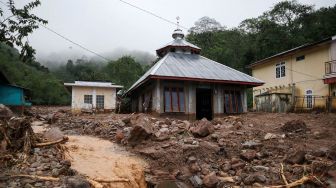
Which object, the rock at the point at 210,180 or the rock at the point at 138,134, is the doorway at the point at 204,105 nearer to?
the rock at the point at 138,134

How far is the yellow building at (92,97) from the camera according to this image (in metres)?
25.0

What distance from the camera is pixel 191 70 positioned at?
18797 millimetres

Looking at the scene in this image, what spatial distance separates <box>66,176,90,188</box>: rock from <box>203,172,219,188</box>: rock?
145 inches

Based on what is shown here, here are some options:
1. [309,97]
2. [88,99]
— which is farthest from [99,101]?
[309,97]

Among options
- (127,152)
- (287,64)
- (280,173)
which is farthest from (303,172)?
(287,64)

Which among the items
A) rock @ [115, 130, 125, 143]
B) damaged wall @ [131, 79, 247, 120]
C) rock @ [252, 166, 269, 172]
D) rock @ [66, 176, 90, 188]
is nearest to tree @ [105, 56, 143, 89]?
damaged wall @ [131, 79, 247, 120]

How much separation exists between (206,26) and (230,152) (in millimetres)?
41750

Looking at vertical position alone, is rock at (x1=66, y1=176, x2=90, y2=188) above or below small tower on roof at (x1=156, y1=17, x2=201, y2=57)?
below

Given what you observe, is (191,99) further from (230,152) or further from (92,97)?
(92,97)

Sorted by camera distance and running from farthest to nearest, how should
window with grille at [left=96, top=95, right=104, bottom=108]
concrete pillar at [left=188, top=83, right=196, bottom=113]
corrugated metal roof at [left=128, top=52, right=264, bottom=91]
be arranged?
window with grille at [left=96, top=95, right=104, bottom=108], concrete pillar at [left=188, top=83, right=196, bottom=113], corrugated metal roof at [left=128, top=52, right=264, bottom=91]

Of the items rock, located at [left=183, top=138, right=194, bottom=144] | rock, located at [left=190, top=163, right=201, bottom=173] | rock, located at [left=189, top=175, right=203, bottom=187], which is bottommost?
rock, located at [left=189, top=175, right=203, bottom=187]

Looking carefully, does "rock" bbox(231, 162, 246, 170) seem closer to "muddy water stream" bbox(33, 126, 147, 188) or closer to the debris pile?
"muddy water stream" bbox(33, 126, 147, 188)

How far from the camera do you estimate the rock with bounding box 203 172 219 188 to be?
898 centimetres

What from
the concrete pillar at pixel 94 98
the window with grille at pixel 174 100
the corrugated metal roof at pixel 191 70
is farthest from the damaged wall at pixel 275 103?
the concrete pillar at pixel 94 98
